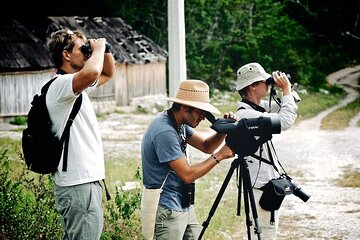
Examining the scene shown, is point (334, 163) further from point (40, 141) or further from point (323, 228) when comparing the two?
point (40, 141)

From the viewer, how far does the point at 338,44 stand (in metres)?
28.2

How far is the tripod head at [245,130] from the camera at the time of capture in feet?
12.0

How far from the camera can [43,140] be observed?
3.46 metres

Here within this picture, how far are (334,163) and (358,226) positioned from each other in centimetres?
493

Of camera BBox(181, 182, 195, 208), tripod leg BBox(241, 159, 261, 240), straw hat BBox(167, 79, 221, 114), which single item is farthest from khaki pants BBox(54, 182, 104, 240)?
tripod leg BBox(241, 159, 261, 240)

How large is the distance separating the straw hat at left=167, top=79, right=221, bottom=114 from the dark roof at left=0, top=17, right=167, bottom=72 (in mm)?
17328

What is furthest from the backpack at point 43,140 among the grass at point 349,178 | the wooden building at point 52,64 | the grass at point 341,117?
the wooden building at point 52,64

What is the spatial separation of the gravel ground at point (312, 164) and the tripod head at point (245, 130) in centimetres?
275

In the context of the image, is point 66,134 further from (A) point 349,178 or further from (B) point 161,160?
(A) point 349,178

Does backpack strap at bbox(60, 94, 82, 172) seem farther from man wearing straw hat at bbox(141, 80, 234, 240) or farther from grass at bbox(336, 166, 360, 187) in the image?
grass at bbox(336, 166, 360, 187)

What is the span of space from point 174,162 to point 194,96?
408 mm

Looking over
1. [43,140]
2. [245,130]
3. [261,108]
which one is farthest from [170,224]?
[261,108]

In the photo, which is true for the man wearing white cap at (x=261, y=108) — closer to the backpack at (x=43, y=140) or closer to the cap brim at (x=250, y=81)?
the cap brim at (x=250, y=81)

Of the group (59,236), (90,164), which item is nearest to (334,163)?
(59,236)
